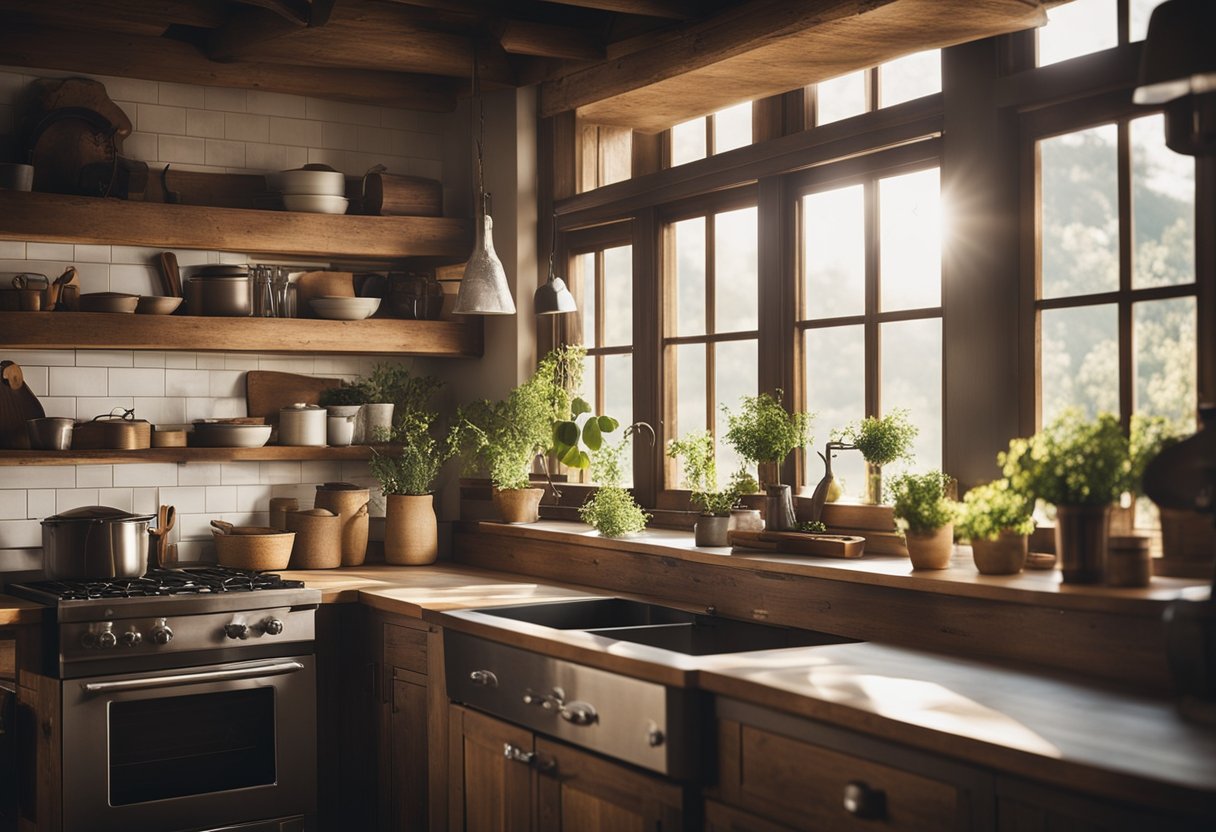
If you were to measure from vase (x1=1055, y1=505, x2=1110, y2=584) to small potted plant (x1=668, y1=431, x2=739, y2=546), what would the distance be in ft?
4.27

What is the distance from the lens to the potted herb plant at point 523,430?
4875mm

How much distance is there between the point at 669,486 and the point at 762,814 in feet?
6.90

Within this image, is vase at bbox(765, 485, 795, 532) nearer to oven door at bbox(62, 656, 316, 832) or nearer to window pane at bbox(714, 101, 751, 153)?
window pane at bbox(714, 101, 751, 153)

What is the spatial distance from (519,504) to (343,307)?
111cm

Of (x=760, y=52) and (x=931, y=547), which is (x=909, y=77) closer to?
(x=760, y=52)

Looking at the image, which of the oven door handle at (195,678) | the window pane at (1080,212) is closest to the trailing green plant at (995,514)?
the window pane at (1080,212)

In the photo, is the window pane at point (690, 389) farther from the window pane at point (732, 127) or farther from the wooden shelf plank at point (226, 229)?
the wooden shelf plank at point (226, 229)

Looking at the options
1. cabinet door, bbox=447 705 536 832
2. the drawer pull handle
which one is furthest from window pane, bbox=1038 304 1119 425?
cabinet door, bbox=447 705 536 832

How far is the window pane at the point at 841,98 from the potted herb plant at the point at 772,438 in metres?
0.93

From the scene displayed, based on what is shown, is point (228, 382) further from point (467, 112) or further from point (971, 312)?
point (971, 312)

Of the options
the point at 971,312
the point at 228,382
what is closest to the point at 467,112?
the point at 228,382

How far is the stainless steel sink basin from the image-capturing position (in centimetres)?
353

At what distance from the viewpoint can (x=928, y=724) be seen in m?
2.23

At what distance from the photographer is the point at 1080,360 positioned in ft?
10.5
